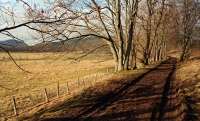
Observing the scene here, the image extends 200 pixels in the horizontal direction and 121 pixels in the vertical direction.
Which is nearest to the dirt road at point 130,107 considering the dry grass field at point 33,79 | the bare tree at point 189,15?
the dry grass field at point 33,79

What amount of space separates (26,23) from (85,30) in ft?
80.6

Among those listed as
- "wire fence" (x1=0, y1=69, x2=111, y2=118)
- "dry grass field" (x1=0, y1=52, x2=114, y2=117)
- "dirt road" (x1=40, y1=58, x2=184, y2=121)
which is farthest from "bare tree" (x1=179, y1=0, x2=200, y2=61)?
"dirt road" (x1=40, y1=58, x2=184, y2=121)

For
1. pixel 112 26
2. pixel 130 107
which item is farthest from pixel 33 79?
pixel 130 107

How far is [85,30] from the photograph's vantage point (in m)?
37.4

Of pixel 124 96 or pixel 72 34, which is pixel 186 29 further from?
pixel 124 96

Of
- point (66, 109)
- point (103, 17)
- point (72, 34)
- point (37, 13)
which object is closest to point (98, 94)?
point (66, 109)

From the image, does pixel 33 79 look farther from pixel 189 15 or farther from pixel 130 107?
pixel 130 107

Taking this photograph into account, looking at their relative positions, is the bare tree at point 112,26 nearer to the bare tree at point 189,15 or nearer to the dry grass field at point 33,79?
the dry grass field at point 33,79

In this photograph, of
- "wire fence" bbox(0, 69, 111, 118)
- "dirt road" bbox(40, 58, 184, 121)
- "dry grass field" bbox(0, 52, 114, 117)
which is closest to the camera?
"dirt road" bbox(40, 58, 184, 121)

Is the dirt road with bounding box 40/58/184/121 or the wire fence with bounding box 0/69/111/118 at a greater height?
the dirt road with bounding box 40/58/184/121

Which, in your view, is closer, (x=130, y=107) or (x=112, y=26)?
(x=130, y=107)

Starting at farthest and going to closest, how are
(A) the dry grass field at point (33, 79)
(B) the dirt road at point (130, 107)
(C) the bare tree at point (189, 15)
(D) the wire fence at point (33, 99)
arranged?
1. (C) the bare tree at point (189, 15)
2. (A) the dry grass field at point (33, 79)
3. (D) the wire fence at point (33, 99)
4. (B) the dirt road at point (130, 107)

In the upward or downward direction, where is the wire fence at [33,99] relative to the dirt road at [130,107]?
downward

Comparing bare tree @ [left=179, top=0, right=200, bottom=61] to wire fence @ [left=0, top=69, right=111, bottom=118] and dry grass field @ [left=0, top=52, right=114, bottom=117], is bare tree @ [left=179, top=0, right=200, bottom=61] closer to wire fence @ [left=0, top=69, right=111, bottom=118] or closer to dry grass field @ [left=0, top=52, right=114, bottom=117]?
dry grass field @ [left=0, top=52, right=114, bottom=117]
